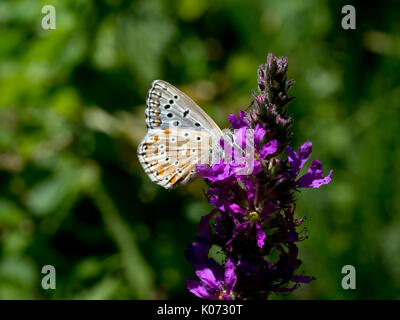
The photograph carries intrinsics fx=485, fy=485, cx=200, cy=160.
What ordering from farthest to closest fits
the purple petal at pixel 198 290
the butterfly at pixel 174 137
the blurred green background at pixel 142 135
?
the blurred green background at pixel 142 135 → the butterfly at pixel 174 137 → the purple petal at pixel 198 290

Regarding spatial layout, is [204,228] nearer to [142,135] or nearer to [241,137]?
[241,137]

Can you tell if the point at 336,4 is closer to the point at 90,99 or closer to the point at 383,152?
the point at 383,152

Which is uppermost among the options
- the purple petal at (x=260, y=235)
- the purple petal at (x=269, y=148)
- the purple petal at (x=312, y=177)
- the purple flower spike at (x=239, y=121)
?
the purple flower spike at (x=239, y=121)

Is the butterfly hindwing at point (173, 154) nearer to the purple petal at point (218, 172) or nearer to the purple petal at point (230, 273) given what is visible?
the purple petal at point (218, 172)

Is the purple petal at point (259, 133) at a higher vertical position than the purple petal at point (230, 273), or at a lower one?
higher

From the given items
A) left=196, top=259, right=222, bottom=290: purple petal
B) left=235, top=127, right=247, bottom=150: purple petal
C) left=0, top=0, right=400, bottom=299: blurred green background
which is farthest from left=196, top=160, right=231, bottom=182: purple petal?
left=0, top=0, right=400, bottom=299: blurred green background

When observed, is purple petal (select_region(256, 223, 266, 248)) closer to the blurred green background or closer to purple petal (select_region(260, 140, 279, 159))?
purple petal (select_region(260, 140, 279, 159))

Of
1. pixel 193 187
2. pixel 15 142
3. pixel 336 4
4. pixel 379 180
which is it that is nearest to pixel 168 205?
pixel 193 187

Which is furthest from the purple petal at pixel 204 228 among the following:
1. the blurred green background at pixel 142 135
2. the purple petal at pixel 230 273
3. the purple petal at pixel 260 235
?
the blurred green background at pixel 142 135
